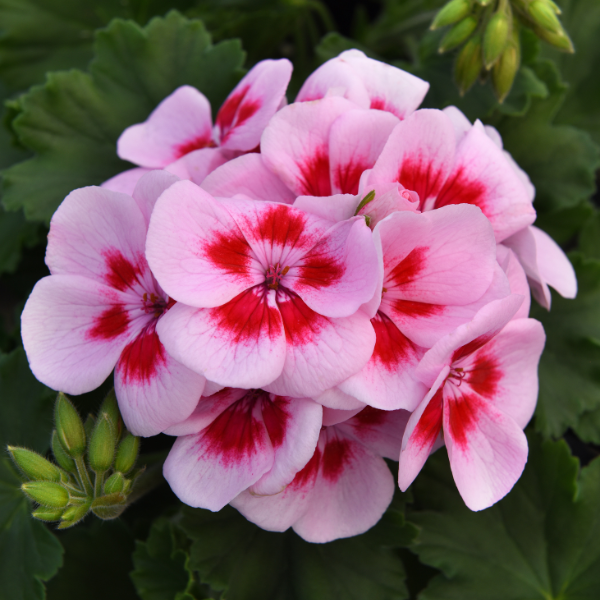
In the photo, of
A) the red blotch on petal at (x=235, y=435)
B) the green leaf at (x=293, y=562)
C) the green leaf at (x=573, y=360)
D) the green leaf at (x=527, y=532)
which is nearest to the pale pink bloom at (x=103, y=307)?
the red blotch on petal at (x=235, y=435)

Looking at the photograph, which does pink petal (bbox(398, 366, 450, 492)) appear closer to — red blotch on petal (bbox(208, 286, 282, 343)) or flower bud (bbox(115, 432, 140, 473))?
red blotch on petal (bbox(208, 286, 282, 343))

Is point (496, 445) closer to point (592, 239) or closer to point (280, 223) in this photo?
point (280, 223)

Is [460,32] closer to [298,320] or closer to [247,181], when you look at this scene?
[247,181]

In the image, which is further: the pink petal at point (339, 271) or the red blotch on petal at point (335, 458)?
the red blotch on petal at point (335, 458)

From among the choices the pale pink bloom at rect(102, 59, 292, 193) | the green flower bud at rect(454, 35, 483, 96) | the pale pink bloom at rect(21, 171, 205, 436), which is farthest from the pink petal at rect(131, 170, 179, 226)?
the green flower bud at rect(454, 35, 483, 96)

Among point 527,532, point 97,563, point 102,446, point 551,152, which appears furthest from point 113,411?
point 551,152

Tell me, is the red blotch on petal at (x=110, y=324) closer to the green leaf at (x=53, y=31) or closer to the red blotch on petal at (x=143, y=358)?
the red blotch on petal at (x=143, y=358)

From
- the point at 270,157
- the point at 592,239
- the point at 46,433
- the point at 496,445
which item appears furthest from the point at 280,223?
the point at 592,239
